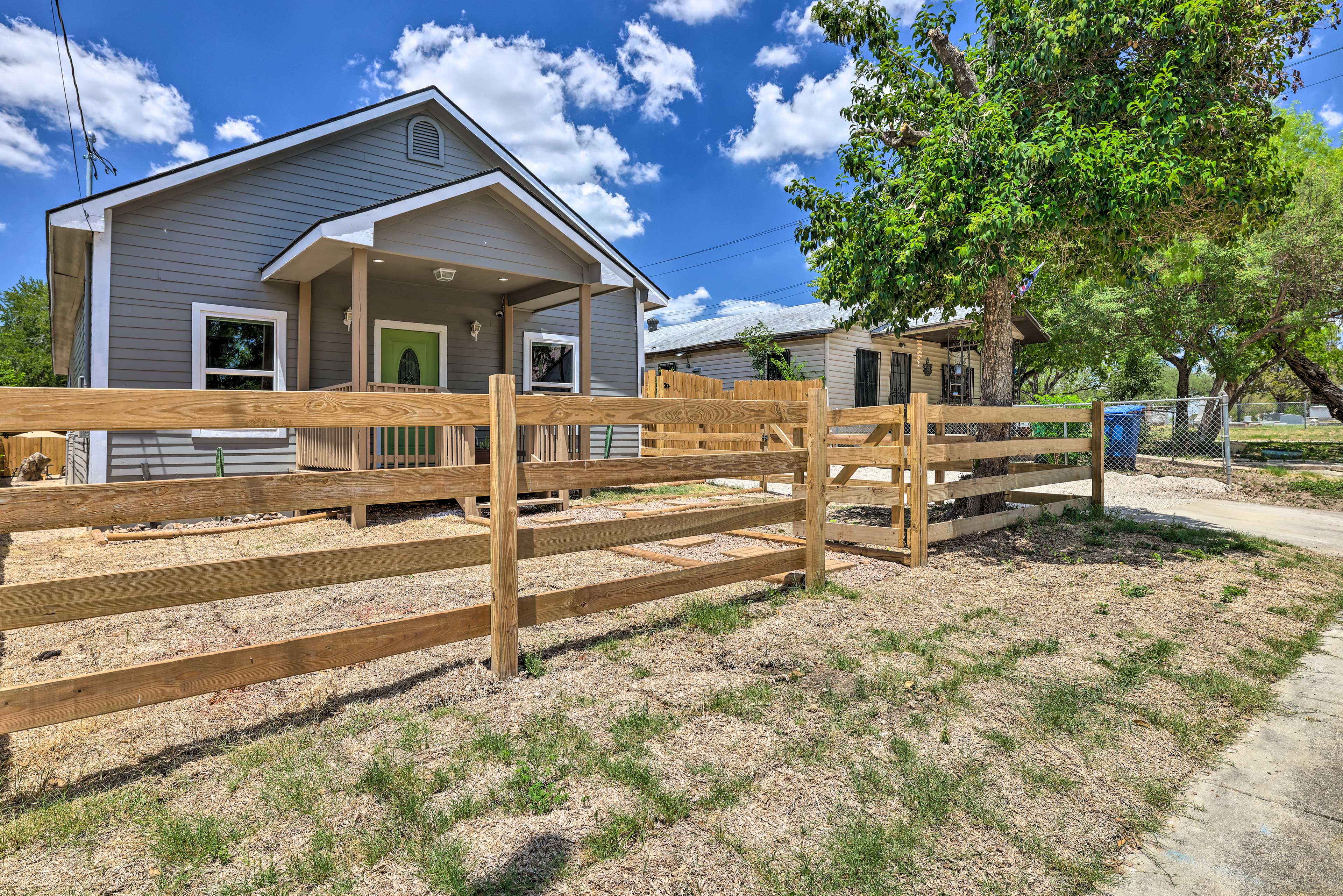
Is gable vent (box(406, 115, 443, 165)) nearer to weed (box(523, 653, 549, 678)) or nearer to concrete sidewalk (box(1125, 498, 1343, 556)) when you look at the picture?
weed (box(523, 653, 549, 678))

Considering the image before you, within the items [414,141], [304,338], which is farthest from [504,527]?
[414,141]

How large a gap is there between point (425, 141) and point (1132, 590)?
12.1 meters

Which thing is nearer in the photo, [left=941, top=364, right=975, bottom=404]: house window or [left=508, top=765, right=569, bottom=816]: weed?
[left=508, top=765, right=569, bottom=816]: weed

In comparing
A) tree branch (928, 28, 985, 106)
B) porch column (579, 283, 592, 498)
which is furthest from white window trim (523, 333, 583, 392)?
tree branch (928, 28, 985, 106)

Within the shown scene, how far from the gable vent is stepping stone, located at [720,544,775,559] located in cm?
925

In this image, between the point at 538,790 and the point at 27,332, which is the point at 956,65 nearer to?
the point at 538,790

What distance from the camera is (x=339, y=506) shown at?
2709mm

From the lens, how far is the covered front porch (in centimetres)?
830

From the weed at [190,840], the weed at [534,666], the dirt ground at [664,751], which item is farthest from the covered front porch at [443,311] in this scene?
the weed at [190,840]

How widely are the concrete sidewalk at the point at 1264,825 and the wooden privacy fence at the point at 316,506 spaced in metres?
2.52

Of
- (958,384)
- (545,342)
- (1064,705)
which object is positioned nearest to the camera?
(1064,705)

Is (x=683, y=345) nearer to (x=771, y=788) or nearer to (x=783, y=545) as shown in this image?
(x=783, y=545)

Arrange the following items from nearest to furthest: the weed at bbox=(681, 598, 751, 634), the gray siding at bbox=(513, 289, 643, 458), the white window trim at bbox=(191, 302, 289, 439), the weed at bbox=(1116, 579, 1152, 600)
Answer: the weed at bbox=(681, 598, 751, 634) → the weed at bbox=(1116, 579, 1152, 600) → the white window trim at bbox=(191, 302, 289, 439) → the gray siding at bbox=(513, 289, 643, 458)

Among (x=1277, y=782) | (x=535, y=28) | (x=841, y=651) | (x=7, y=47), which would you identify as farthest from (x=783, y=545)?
(x=535, y=28)
